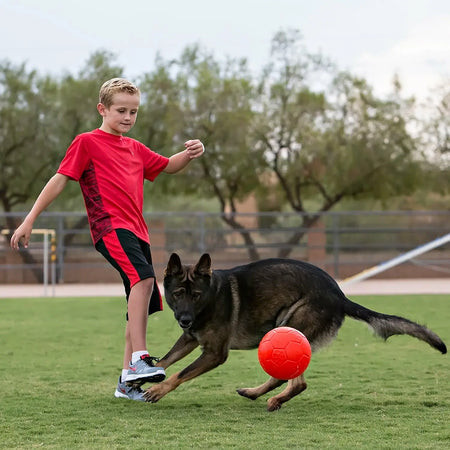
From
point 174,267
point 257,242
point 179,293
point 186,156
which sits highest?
point 186,156

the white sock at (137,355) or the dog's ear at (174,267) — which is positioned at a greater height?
the dog's ear at (174,267)

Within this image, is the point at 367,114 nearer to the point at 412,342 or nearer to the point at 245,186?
the point at 245,186

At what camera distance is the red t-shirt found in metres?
5.22

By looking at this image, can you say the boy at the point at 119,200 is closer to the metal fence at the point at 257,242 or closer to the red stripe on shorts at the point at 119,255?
the red stripe on shorts at the point at 119,255

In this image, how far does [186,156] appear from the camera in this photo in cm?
566

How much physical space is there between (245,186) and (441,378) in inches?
869

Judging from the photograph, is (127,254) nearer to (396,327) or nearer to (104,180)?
(104,180)

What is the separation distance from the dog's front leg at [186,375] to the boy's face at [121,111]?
5.10 feet

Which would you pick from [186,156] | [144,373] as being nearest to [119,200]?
[186,156]

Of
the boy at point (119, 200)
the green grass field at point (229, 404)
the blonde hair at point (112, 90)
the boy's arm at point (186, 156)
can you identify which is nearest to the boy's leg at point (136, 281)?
the boy at point (119, 200)

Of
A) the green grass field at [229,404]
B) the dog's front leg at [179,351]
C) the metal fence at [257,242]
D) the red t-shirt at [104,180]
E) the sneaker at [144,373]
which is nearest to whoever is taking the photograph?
the green grass field at [229,404]

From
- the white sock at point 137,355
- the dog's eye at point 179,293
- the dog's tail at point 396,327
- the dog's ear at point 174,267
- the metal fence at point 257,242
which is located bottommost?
the metal fence at point 257,242

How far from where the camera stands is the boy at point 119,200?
521 centimetres

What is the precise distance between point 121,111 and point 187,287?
1.19 meters
